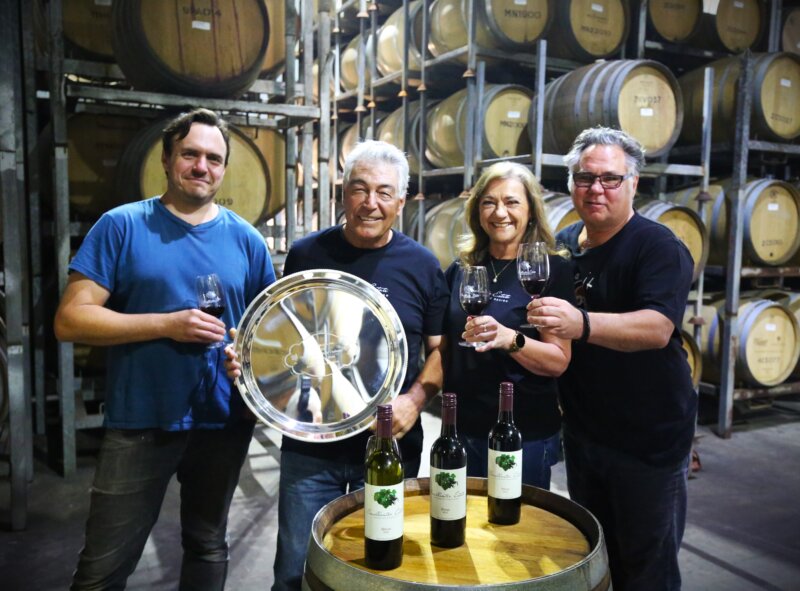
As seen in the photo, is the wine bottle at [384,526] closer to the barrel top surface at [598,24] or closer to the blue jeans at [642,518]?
the blue jeans at [642,518]

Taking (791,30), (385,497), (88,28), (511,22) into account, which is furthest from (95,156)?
(791,30)

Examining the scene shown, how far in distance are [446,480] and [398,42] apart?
6.26m

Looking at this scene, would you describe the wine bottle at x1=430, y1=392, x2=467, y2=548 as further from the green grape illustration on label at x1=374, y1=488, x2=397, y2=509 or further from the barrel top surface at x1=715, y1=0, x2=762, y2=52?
the barrel top surface at x1=715, y1=0, x2=762, y2=52

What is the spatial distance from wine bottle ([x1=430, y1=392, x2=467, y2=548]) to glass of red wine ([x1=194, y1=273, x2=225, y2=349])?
861mm

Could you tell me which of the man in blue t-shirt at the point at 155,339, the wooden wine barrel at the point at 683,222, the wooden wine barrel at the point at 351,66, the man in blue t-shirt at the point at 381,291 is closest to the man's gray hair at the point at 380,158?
the man in blue t-shirt at the point at 381,291

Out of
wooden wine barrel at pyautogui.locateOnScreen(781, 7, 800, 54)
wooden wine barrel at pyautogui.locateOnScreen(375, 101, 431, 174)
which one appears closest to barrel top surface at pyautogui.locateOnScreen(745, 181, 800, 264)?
wooden wine barrel at pyautogui.locateOnScreen(781, 7, 800, 54)

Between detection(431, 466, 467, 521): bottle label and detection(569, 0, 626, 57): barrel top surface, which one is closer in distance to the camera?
detection(431, 466, 467, 521): bottle label

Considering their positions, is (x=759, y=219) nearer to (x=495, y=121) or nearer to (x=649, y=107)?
(x=649, y=107)

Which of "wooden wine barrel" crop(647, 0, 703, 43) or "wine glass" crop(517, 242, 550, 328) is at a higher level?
"wooden wine barrel" crop(647, 0, 703, 43)

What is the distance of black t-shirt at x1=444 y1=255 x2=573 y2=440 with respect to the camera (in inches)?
89.3

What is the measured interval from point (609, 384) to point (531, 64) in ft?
14.1

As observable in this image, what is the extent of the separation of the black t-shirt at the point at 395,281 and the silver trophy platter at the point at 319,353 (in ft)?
0.43

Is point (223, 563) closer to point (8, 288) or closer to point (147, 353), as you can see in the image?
point (147, 353)

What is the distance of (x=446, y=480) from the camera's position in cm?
158
